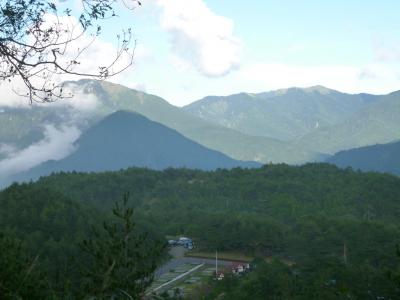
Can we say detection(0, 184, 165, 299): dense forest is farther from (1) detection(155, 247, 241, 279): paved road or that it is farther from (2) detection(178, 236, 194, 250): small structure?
(2) detection(178, 236, 194, 250): small structure

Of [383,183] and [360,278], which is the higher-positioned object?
[383,183]

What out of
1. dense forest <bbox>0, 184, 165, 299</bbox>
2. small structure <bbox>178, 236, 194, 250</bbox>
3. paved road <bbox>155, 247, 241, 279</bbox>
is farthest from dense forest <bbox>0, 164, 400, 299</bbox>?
paved road <bbox>155, 247, 241, 279</bbox>

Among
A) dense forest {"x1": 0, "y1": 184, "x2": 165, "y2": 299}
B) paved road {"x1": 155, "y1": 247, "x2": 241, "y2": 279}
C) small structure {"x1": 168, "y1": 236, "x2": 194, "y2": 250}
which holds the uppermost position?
dense forest {"x1": 0, "y1": 184, "x2": 165, "y2": 299}

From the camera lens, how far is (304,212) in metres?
146

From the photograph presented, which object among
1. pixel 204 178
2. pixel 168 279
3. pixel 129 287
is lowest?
pixel 168 279

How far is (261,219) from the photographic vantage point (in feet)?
379

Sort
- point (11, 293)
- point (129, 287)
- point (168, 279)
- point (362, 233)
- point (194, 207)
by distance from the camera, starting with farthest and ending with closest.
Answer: point (194, 207)
point (362, 233)
point (168, 279)
point (129, 287)
point (11, 293)

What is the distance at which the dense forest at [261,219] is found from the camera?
55750 millimetres

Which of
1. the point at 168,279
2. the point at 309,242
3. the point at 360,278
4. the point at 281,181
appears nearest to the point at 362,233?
the point at 309,242

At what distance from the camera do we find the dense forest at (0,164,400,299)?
55.8 m

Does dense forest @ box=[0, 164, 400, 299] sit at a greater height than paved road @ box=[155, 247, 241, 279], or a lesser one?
greater

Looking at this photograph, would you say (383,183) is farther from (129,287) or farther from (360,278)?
(129,287)

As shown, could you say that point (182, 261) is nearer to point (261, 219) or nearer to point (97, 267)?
point (261, 219)

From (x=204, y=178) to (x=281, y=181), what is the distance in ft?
90.1
